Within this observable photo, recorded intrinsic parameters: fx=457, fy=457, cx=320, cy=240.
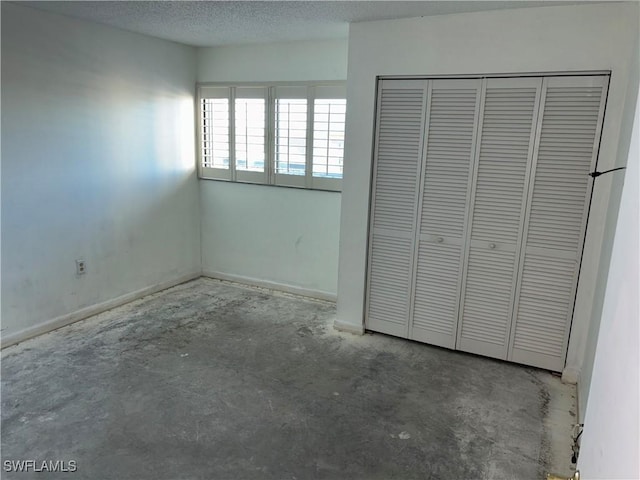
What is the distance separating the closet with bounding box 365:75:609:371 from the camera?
2.90 m

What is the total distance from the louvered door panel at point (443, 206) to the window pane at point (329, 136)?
1.04 meters

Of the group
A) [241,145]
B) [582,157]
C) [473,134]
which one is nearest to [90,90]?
[241,145]

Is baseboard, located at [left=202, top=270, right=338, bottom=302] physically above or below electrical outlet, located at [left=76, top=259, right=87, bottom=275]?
below

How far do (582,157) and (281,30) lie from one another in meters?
2.40

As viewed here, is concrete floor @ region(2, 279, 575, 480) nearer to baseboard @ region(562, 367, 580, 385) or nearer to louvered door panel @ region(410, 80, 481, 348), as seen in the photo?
baseboard @ region(562, 367, 580, 385)

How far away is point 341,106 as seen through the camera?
158 inches

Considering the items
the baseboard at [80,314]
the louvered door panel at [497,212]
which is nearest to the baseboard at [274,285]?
the baseboard at [80,314]

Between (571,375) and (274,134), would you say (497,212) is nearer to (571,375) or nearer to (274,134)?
(571,375)

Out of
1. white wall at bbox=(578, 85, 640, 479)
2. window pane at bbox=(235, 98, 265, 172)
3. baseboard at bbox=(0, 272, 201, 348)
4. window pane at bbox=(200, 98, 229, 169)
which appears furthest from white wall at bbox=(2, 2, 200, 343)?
white wall at bbox=(578, 85, 640, 479)

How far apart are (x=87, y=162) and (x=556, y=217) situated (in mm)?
3538

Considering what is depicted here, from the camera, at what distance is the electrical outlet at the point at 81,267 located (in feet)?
12.3

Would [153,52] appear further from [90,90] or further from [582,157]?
[582,157]

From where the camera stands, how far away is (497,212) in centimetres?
312

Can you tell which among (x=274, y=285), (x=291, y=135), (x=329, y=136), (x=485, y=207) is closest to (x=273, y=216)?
(x=274, y=285)
